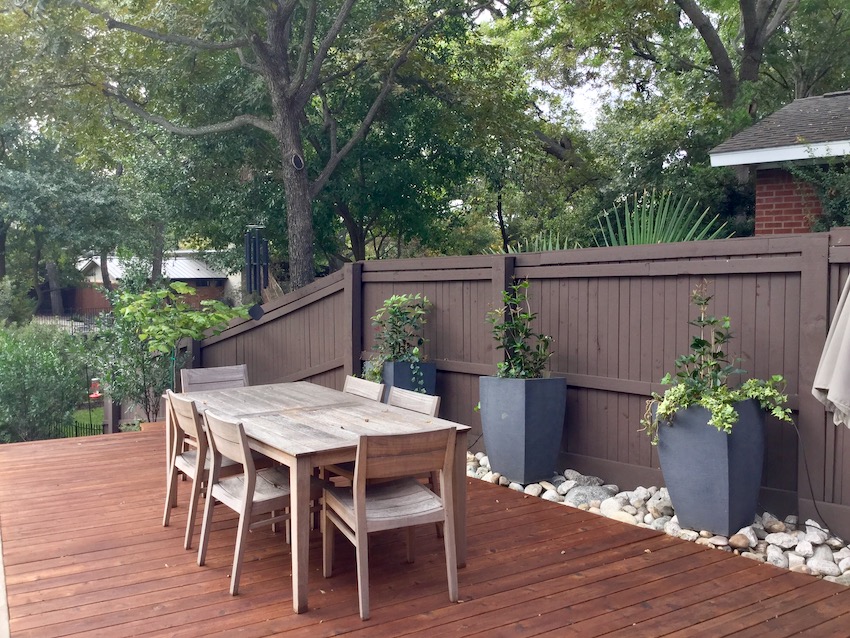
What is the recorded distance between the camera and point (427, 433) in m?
3.29

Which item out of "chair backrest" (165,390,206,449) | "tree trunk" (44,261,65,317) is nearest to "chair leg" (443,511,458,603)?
"chair backrest" (165,390,206,449)

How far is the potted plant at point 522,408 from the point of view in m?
5.12

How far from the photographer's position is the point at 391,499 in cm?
360

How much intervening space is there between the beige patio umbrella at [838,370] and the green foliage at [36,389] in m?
8.81

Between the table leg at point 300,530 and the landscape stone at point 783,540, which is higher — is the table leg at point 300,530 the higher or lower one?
the higher one

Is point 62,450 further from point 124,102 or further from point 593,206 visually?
point 593,206

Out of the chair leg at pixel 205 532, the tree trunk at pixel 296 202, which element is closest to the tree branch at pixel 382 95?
the tree trunk at pixel 296 202

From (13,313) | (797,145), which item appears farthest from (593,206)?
(13,313)

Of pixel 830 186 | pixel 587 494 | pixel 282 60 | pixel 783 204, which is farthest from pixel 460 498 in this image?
pixel 282 60

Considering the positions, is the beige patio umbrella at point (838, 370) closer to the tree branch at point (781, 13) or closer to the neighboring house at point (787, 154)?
the neighboring house at point (787, 154)

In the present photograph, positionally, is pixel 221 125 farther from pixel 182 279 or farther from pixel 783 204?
pixel 182 279

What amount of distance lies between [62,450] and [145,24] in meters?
6.63

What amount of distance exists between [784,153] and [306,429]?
19.7ft

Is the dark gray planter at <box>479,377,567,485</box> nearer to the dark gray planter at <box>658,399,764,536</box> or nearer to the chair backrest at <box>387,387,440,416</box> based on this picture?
the chair backrest at <box>387,387,440,416</box>
